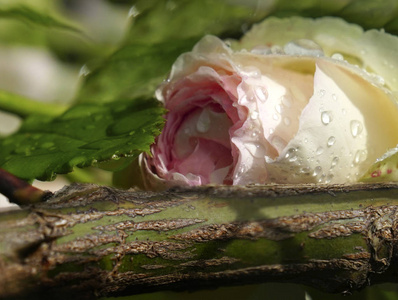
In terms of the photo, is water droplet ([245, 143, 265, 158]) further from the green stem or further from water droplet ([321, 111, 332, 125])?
the green stem

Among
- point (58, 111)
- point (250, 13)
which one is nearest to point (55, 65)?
point (58, 111)

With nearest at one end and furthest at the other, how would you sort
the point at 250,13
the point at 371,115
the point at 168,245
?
→ the point at 168,245, the point at 371,115, the point at 250,13

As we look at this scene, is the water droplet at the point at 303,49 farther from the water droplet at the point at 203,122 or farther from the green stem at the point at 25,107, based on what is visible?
the green stem at the point at 25,107

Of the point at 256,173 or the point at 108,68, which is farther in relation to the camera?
the point at 108,68

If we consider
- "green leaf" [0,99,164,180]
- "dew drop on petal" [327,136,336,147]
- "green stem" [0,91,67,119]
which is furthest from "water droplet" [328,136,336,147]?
"green stem" [0,91,67,119]

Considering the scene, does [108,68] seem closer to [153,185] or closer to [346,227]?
[153,185]

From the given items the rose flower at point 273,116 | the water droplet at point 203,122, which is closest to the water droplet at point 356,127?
the rose flower at point 273,116
